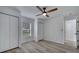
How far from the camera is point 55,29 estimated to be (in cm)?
487

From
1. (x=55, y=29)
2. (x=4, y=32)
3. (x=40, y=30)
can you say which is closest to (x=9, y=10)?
(x=4, y=32)

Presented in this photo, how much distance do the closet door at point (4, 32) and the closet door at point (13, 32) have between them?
0.74 feet

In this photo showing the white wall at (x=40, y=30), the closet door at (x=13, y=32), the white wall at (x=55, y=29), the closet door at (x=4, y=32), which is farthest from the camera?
the white wall at (x=40, y=30)

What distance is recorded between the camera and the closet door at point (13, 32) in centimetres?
307

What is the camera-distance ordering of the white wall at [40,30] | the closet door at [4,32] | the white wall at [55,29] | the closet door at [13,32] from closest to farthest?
the closet door at [4,32], the closet door at [13,32], the white wall at [55,29], the white wall at [40,30]

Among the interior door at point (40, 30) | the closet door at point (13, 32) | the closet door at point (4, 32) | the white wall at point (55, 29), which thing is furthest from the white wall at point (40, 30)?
the closet door at point (4, 32)

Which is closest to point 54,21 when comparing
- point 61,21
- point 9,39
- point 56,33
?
point 61,21

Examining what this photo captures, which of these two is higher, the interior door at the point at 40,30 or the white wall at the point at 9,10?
the white wall at the point at 9,10

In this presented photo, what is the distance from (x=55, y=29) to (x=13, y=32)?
2906 millimetres

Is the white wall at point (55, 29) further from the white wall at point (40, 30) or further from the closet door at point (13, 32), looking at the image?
the closet door at point (13, 32)

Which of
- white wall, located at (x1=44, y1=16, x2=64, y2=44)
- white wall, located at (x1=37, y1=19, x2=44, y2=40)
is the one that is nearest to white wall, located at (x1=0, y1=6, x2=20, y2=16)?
white wall, located at (x1=37, y1=19, x2=44, y2=40)

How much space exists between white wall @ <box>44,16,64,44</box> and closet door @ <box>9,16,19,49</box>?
2.67m

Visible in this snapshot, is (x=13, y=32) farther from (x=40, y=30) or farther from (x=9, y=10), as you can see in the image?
(x=40, y=30)
